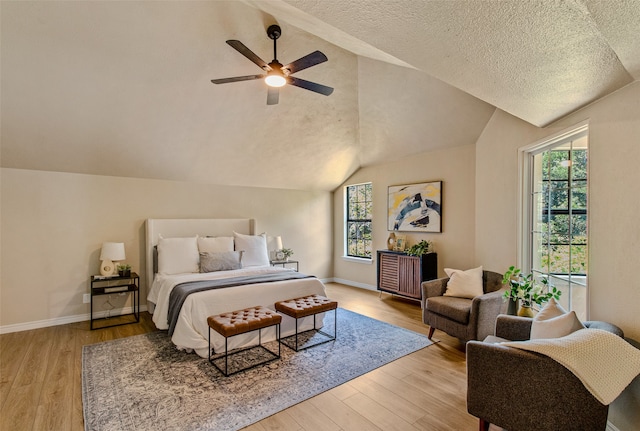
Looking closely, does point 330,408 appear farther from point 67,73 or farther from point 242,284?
point 67,73

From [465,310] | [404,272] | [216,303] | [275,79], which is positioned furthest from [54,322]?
[465,310]

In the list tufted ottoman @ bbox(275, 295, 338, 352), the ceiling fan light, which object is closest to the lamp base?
tufted ottoman @ bbox(275, 295, 338, 352)

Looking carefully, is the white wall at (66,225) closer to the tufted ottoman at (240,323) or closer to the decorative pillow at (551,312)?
the tufted ottoman at (240,323)

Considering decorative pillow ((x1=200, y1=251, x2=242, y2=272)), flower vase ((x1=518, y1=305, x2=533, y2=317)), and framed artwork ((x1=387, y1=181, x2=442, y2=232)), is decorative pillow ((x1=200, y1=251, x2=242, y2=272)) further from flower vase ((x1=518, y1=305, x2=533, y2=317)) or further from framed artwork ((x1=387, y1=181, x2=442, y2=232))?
flower vase ((x1=518, y1=305, x2=533, y2=317))

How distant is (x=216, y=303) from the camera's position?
339 cm

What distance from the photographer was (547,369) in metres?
1.72

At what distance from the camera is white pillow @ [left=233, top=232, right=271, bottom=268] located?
517cm

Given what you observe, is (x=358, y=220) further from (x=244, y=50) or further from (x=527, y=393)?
(x=527, y=393)

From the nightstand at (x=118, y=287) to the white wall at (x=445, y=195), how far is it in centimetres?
403

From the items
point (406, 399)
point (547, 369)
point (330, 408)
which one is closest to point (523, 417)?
point (547, 369)

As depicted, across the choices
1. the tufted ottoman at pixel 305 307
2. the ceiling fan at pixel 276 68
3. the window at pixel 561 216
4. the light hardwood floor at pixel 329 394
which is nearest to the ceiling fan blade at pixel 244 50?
the ceiling fan at pixel 276 68

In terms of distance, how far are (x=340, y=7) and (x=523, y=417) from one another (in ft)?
7.55

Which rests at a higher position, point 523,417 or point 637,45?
point 637,45

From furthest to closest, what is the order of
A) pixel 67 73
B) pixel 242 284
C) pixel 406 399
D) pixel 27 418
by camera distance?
pixel 242 284
pixel 67 73
pixel 406 399
pixel 27 418
